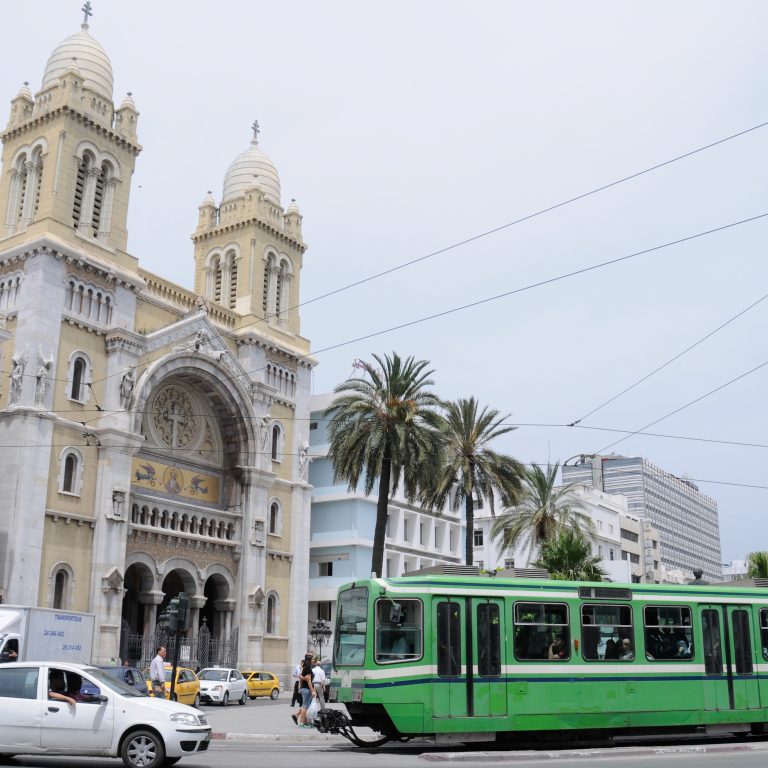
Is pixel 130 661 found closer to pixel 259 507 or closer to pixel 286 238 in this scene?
pixel 259 507

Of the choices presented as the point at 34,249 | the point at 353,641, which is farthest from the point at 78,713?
the point at 34,249

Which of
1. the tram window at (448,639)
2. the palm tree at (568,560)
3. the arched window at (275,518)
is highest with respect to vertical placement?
the arched window at (275,518)

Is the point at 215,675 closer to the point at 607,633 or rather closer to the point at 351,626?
the point at 351,626

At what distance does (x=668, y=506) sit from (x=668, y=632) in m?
113

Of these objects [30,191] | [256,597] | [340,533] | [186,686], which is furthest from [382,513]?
[340,533]

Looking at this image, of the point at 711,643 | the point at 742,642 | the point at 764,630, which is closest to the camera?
the point at 711,643

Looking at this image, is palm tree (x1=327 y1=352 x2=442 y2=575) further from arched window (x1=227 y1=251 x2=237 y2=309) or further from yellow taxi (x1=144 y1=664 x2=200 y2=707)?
arched window (x1=227 y1=251 x2=237 y2=309)

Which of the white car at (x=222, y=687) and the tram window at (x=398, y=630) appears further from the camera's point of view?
the white car at (x=222, y=687)

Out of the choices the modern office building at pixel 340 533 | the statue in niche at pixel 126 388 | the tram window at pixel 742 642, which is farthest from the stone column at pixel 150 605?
the tram window at pixel 742 642

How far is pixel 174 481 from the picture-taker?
43.2m

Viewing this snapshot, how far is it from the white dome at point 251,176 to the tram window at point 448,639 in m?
38.4

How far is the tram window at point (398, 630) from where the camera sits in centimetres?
1634

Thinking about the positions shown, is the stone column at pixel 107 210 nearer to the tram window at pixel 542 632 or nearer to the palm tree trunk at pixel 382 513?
the palm tree trunk at pixel 382 513

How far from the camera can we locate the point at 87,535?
36875mm
